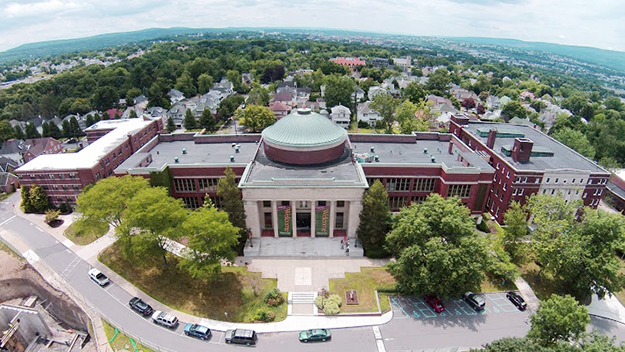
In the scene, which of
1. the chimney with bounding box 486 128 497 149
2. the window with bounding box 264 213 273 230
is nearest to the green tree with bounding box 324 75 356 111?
the chimney with bounding box 486 128 497 149

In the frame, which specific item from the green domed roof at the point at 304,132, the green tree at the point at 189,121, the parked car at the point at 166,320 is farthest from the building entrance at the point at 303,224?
the green tree at the point at 189,121

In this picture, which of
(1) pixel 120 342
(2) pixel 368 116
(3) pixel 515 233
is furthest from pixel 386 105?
(1) pixel 120 342

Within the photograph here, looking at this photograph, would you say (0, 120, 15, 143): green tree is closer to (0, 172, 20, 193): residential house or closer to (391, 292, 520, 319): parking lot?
(0, 172, 20, 193): residential house

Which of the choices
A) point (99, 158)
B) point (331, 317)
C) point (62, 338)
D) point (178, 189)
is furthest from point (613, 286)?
point (99, 158)

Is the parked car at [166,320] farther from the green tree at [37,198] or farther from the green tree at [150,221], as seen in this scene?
the green tree at [37,198]

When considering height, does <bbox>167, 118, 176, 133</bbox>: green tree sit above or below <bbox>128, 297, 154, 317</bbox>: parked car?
above

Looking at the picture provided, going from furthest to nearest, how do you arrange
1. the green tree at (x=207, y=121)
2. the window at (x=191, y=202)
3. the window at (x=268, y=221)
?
1. the green tree at (x=207, y=121)
2. the window at (x=191, y=202)
3. the window at (x=268, y=221)

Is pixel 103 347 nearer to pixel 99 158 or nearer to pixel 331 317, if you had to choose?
pixel 331 317
